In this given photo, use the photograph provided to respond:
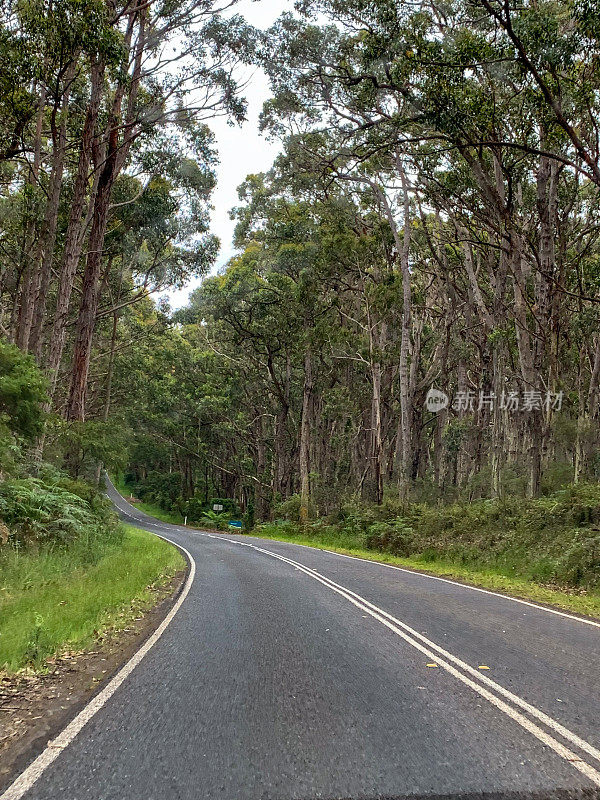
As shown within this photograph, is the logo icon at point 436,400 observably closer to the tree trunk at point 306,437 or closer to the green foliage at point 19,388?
the tree trunk at point 306,437

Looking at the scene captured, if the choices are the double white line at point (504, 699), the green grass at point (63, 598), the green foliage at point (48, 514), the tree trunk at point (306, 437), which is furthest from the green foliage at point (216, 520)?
the double white line at point (504, 699)

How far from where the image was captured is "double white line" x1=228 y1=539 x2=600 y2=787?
4.09 m

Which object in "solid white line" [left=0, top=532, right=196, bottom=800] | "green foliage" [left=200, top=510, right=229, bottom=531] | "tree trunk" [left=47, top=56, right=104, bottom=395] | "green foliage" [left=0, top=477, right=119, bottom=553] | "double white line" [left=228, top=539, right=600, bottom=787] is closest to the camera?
"solid white line" [left=0, top=532, right=196, bottom=800]

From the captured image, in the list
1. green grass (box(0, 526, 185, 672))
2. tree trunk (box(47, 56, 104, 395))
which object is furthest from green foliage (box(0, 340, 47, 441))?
green grass (box(0, 526, 185, 672))

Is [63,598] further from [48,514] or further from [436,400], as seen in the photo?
[436,400]

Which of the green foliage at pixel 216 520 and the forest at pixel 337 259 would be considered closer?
the forest at pixel 337 259

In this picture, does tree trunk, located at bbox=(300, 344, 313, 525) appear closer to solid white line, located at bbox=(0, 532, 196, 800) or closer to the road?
the road

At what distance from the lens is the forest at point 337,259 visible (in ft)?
46.5

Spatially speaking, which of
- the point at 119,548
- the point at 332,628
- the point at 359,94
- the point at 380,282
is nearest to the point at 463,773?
the point at 332,628

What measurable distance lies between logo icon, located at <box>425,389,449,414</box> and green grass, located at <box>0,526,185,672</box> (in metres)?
26.1

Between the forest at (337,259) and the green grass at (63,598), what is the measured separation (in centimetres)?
99

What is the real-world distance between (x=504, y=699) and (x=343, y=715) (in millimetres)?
1477

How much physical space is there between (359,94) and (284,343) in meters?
16.0

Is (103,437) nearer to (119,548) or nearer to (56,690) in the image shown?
(119,548)
